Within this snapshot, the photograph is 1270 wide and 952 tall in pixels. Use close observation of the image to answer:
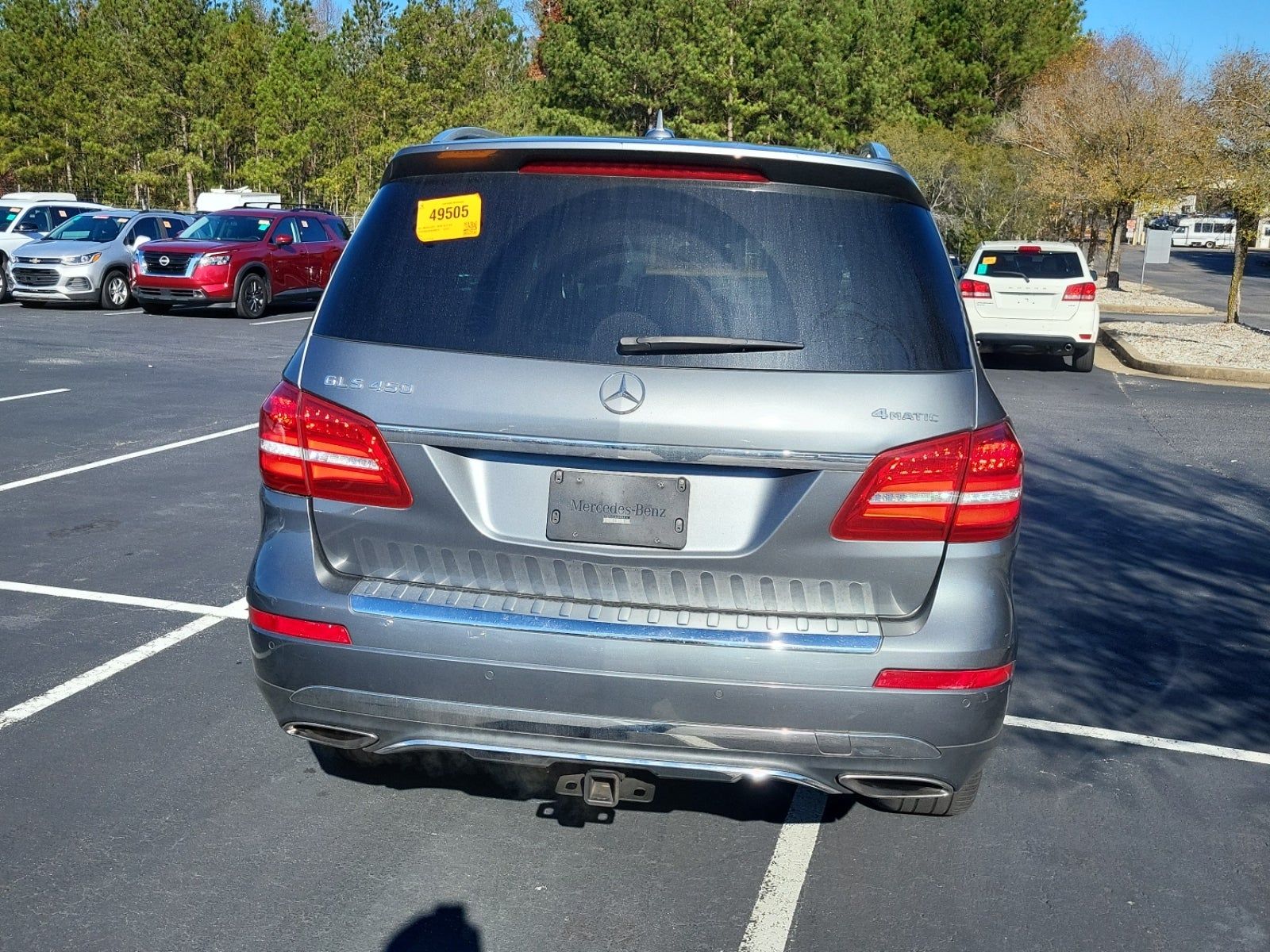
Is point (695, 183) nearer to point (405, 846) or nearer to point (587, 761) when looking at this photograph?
point (587, 761)

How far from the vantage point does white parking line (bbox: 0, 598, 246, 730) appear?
4.42 m

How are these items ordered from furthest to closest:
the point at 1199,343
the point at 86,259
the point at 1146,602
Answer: the point at 86,259
the point at 1199,343
the point at 1146,602

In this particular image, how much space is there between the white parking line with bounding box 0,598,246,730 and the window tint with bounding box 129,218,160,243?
19672mm

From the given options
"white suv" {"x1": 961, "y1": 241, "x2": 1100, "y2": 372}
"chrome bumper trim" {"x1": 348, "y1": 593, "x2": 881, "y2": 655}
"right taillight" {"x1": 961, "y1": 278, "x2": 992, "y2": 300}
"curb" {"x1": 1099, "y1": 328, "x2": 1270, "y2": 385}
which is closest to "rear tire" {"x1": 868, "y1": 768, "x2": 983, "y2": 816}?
"chrome bumper trim" {"x1": 348, "y1": 593, "x2": 881, "y2": 655}

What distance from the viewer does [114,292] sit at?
22469mm

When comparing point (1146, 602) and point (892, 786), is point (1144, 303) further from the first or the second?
point (892, 786)

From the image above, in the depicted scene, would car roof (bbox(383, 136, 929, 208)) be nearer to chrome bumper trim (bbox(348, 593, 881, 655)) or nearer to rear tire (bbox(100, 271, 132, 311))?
chrome bumper trim (bbox(348, 593, 881, 655))

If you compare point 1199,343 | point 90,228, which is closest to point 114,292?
point 90,228

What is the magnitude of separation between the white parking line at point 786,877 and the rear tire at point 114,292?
69.6ft

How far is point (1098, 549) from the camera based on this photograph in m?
7.09

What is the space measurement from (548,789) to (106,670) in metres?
2.00

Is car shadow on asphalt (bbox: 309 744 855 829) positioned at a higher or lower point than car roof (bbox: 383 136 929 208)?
lower

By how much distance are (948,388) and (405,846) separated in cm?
196

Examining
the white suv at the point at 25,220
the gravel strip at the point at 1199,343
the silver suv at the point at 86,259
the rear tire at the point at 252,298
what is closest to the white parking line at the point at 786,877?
the gravel strip at the point at 1199,343
